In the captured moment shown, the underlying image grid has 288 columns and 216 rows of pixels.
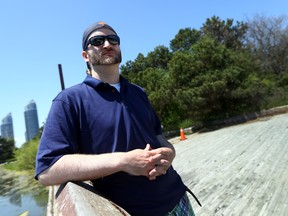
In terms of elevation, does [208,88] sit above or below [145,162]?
above

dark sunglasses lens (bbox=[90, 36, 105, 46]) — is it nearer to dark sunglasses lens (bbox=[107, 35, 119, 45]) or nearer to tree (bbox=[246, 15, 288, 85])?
dark sunglasses lens (bbox=[107, 35, 119, 45])

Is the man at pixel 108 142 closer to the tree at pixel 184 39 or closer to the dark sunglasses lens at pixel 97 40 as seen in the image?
the dark sunglasses lens at pixel 97 40

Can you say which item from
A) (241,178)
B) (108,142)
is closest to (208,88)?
(241,178)

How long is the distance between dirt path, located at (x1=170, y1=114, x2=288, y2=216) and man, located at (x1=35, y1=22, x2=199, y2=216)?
11.0 ft

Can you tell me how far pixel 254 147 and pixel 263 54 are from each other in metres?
25.0

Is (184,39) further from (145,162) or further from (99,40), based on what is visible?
(145,162)

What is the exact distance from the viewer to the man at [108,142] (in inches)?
Result: 52.0

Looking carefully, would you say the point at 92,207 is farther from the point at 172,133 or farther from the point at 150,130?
the point at 172,133

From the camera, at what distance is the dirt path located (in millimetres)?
4723

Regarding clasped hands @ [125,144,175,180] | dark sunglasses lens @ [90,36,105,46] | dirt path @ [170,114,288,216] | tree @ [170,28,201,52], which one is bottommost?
dirt path @ [170,114,288,216]

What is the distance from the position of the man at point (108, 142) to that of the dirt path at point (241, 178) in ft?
11.0

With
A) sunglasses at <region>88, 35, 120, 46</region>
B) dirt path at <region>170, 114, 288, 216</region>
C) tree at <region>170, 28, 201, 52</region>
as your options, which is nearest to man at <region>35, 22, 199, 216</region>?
sunglasses at <region>88, 35, 120, 46</region>

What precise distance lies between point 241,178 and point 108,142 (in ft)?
18.3

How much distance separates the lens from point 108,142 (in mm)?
1483
